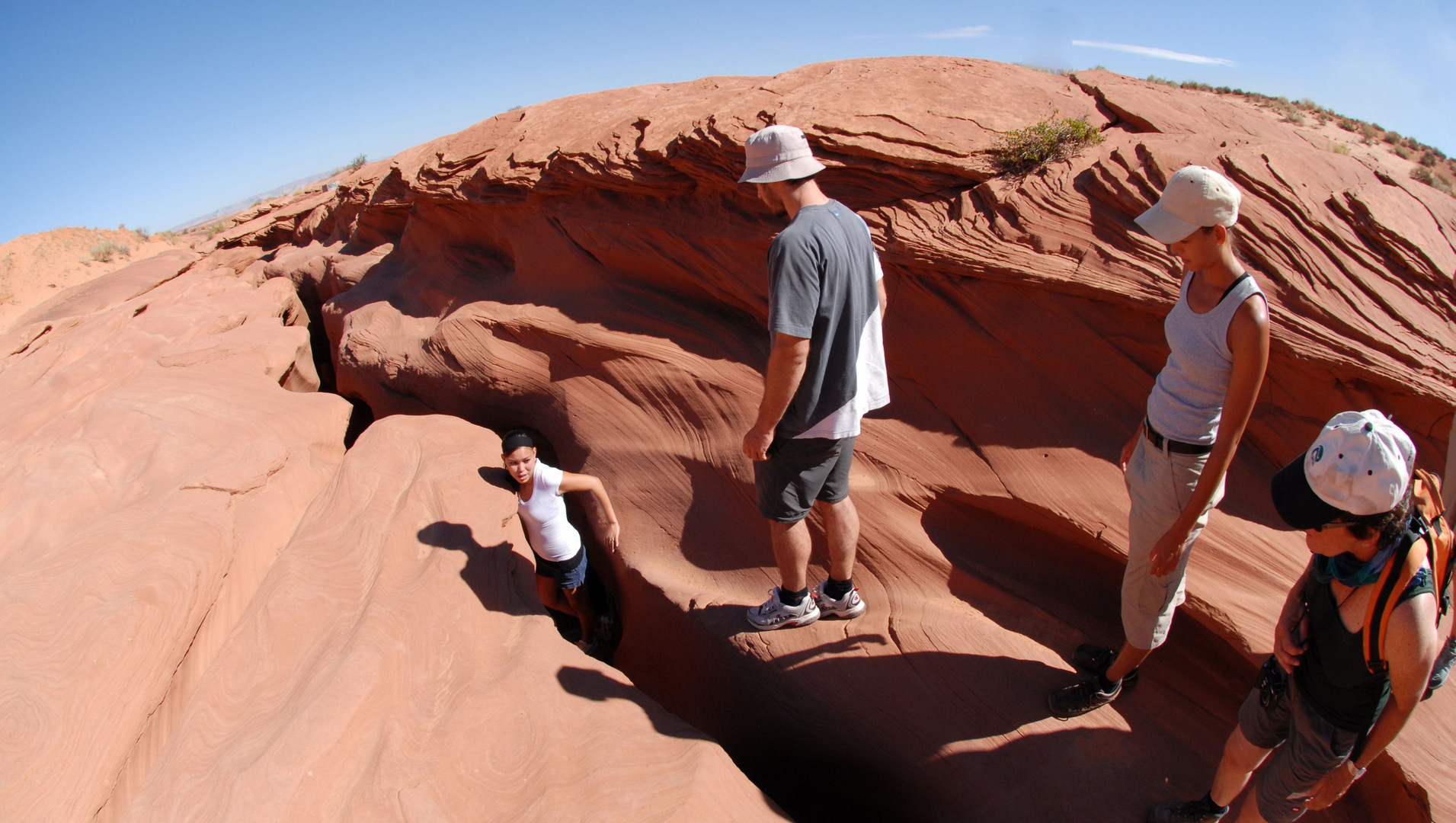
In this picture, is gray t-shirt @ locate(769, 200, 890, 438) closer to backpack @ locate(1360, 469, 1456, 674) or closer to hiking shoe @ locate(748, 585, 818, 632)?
hiking shoe @ locate(748, 585, 818, 632)

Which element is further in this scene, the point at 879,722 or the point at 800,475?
the point at 879,722

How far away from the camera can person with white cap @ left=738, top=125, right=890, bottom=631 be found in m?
2.11

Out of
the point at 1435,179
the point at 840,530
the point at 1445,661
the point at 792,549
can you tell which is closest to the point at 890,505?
the point at 840,530

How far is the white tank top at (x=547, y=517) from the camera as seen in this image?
330 centimetres

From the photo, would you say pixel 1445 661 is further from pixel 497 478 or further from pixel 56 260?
pixel 56 260

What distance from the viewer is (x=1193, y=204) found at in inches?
71.8

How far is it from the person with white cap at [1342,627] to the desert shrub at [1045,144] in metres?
1.92

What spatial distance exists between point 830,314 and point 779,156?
0.51 m

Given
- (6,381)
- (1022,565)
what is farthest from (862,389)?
(6,381)

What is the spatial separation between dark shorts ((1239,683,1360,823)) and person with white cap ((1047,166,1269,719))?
37cm

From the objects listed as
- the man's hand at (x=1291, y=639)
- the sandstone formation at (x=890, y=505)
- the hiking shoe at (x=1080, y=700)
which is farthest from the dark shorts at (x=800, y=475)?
the man's hand at (x=1291, y=639)

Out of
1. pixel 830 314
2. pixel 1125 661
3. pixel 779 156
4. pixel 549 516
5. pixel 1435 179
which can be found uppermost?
pixel 779 156

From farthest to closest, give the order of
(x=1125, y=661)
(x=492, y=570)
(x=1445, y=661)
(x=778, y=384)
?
(x=492, y=570) → (x=1125, y=661) → (x=778, y=384) → (x=1445, y=661)

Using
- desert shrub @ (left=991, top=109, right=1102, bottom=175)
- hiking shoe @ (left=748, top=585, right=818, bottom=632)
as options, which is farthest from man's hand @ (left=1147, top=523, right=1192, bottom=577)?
desert shrub @ (left=991, top=109, right=1102, bottom=175)
